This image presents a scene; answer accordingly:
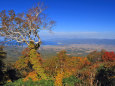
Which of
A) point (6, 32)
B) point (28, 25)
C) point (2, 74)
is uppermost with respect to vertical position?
point (28, 25)

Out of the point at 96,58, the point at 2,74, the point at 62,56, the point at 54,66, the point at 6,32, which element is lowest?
the point at 96,58

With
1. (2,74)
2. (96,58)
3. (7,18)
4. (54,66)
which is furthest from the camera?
(96,58)

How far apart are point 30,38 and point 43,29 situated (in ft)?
5.23

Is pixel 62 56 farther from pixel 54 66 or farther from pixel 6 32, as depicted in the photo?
pixel 6 32

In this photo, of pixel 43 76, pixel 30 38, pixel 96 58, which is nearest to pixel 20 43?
pixel 30 38

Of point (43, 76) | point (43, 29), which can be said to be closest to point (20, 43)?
point (43, 29)

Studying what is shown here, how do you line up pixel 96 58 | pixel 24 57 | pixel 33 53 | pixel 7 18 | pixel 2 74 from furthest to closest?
pixel 96 58, pixel 24 57, pixel 2 74, pixel 33 53, pixel 7 18

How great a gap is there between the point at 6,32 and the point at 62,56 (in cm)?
Answer: 623

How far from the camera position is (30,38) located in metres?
10.8

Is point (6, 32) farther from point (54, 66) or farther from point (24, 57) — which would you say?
point (24, 57)

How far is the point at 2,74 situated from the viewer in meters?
12.6

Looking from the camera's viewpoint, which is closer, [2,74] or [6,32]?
[6,32]

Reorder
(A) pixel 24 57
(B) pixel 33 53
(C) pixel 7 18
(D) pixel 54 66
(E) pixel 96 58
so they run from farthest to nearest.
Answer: (E) pixel 96 58
(A) pixel 24 57
(D) pixel 54 66
(B) pixel 33 53
(C) pixel 7 18

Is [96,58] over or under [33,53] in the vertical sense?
under
